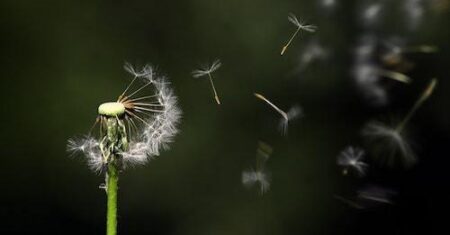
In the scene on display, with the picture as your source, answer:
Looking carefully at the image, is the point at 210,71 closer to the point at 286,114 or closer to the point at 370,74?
the point at 286,114

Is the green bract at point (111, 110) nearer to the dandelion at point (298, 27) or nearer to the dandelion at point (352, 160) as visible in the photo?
the dandelion at point (298, 27)

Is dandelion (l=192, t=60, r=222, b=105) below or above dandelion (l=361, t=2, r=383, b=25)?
below

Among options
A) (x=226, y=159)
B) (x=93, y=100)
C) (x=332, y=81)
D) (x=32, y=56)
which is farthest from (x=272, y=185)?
(x=32, y=56)

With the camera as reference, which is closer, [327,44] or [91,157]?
[91,157]

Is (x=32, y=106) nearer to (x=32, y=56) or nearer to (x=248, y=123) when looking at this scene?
(x=32, y=56)

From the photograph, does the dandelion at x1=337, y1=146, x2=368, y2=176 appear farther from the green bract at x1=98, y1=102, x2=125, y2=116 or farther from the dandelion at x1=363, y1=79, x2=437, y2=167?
the green bract at x1=98, y1=102, x2=125, y2=116

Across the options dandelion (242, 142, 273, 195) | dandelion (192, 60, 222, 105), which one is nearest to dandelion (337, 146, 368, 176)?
dandelion (242, 142, 273, 195)
